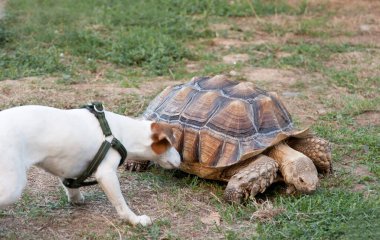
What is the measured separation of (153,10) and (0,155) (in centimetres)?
639

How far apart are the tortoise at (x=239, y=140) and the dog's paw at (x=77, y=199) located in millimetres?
717

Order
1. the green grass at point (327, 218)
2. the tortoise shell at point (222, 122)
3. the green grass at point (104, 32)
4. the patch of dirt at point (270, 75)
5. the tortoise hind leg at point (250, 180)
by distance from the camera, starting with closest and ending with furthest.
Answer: the green grass at point (327, 218)
the tortoise hind leg at point (250, 180)
the tortoise shell at point (222, 122)
the patch of dirt at point (270, 75)
the green grass at point (104, 32)

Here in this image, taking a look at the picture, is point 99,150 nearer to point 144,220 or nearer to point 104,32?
point 144,220

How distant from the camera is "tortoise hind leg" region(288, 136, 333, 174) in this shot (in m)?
5.16

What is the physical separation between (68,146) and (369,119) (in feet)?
10.9

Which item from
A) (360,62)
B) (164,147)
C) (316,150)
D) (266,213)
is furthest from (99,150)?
(360,62)

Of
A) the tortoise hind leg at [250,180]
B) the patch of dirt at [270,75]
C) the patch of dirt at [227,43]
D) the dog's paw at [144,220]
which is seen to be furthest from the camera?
the patch of dirt at [227,43]

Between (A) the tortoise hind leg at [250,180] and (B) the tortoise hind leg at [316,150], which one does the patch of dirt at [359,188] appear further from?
(A) the tortoise hind leg at [250,180]

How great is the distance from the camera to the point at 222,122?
16.3ft

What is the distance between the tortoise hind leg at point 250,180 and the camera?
15.3 feet

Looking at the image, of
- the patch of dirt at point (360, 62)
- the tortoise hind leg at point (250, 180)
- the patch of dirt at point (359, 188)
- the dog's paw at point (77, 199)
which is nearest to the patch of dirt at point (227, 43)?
the patch of dirt at point (360, 62)

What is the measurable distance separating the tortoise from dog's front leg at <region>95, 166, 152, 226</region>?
702 millimetres

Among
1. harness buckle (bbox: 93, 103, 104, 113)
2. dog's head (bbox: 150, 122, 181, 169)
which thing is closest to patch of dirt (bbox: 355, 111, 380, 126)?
dog's head (bbox: 150, 122, 181, 169)

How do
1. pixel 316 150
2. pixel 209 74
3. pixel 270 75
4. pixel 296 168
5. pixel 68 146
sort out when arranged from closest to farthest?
pixel 68 146 < pixel 296 168 < pixel 316 150 < pixel 209 74 < pixel 270 75
